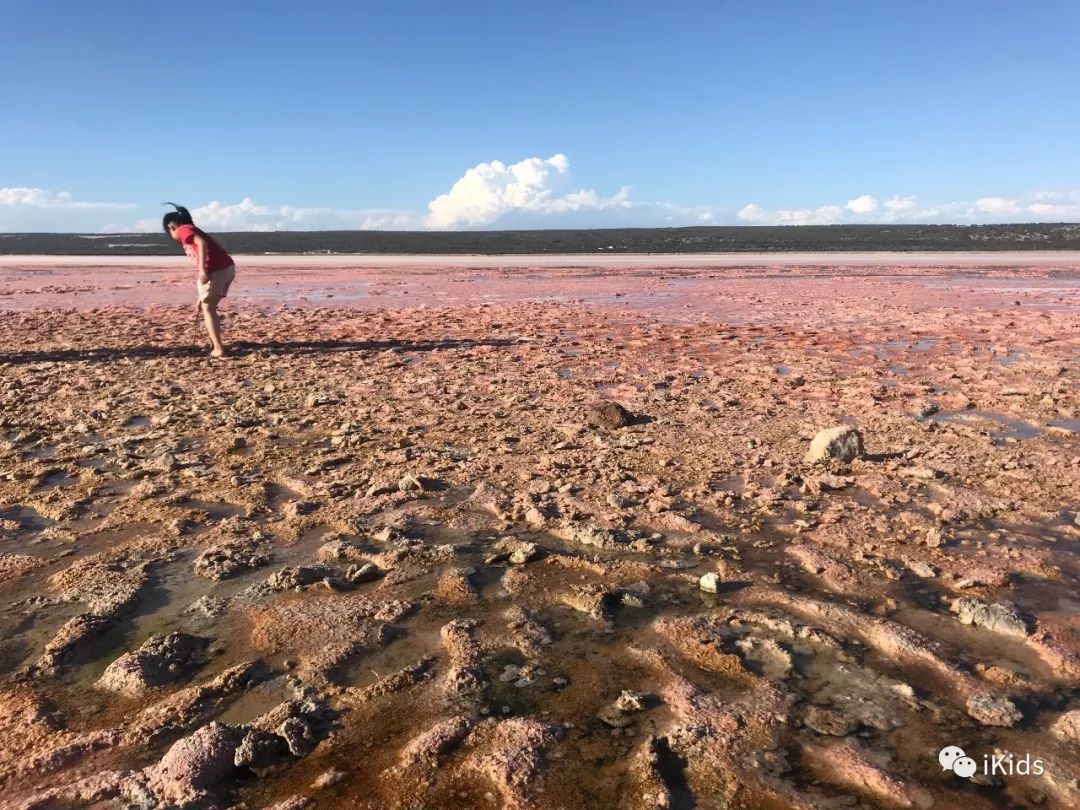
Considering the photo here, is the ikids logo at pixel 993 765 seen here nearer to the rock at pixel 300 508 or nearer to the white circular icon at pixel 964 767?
the white circular icon at pixel 964 767

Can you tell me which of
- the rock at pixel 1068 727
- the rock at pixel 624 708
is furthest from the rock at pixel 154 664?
the rock at pixel 1068 727

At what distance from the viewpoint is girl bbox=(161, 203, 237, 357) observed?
838 centimetres

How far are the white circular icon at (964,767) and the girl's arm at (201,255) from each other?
336 inches

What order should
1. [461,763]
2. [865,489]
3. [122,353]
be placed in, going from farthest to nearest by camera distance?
[122,353] → [865,489] → [461,763]

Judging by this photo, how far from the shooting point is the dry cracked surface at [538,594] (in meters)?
2.15

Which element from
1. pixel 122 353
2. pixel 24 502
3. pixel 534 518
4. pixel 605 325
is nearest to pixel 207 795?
pixel 534 518

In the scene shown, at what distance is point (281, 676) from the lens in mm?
2602

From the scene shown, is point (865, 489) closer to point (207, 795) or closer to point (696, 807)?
point (696, 807)

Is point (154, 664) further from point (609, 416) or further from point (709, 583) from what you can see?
point (609, 416)

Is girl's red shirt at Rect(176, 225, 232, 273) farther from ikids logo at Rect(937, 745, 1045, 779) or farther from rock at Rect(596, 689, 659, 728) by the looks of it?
ikids logo at Rect(937, 745, 1045, 779)

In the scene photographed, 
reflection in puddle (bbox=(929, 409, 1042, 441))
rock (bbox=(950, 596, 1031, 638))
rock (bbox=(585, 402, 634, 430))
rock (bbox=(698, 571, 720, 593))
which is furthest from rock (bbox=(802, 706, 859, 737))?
reflection in puddle (bbox=(929, 409, 1042, 441))

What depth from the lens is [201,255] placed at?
8.45 meters

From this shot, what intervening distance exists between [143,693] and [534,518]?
6.58ft

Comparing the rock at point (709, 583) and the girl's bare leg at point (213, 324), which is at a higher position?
the girl's bare leg at point (213, 324)
